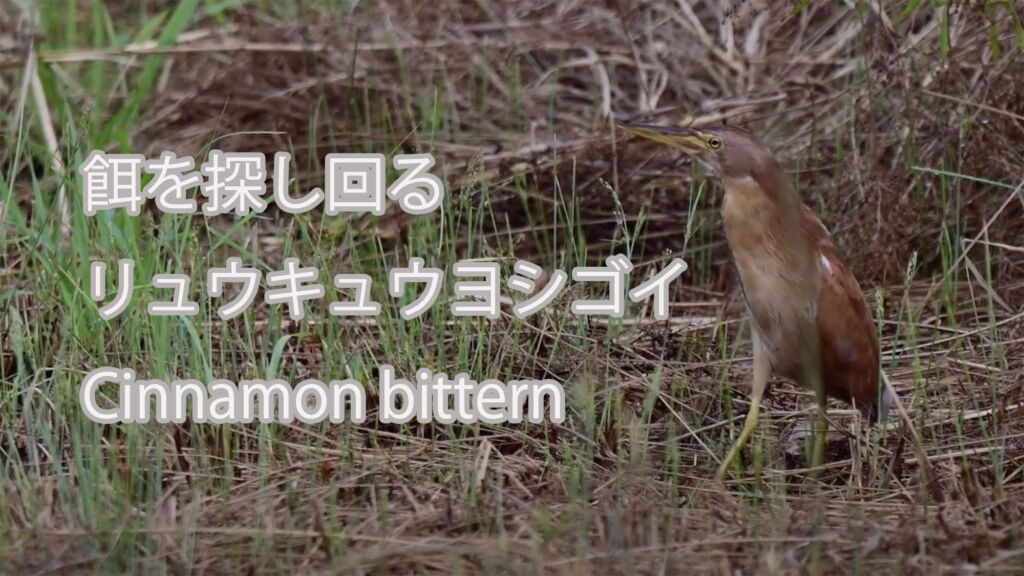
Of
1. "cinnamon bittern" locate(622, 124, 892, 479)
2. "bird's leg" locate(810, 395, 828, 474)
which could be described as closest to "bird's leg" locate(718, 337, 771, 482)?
"cinnamon bittern" locate(622, 124, 892, 479)

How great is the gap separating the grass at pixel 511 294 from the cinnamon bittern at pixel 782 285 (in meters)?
0.15

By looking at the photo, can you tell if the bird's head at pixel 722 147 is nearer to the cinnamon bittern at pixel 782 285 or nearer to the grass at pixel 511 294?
the cinnamon bittern at pixel 782 285

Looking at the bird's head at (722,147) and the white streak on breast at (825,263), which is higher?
the bird's head at (722,147)

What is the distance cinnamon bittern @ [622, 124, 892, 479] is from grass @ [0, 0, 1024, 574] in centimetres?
15

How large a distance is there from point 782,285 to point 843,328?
0.17 meters

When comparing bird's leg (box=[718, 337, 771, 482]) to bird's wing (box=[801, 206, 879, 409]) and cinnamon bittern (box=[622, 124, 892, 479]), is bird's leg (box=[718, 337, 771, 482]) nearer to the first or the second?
cinnamon bittern (box=[622, 124, 892, 479])

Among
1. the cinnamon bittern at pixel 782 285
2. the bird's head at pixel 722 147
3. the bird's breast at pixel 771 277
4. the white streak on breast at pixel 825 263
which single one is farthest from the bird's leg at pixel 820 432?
the bird's head at pixel 722 147

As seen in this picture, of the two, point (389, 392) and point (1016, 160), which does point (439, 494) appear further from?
point (1016, 160)

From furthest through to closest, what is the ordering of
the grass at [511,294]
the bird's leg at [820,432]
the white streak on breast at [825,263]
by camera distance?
the white streak on breast at [825,263]
the bird's leg at [820,432]
the grass at [511,294]

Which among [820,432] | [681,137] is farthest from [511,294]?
[820,432]

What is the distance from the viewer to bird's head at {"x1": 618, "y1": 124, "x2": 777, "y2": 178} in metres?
3.29

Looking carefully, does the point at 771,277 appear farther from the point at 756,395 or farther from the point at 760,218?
the point at 756,395

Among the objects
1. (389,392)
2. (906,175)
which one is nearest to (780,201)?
(389,392)

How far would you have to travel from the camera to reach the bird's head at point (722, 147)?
10.8ft
